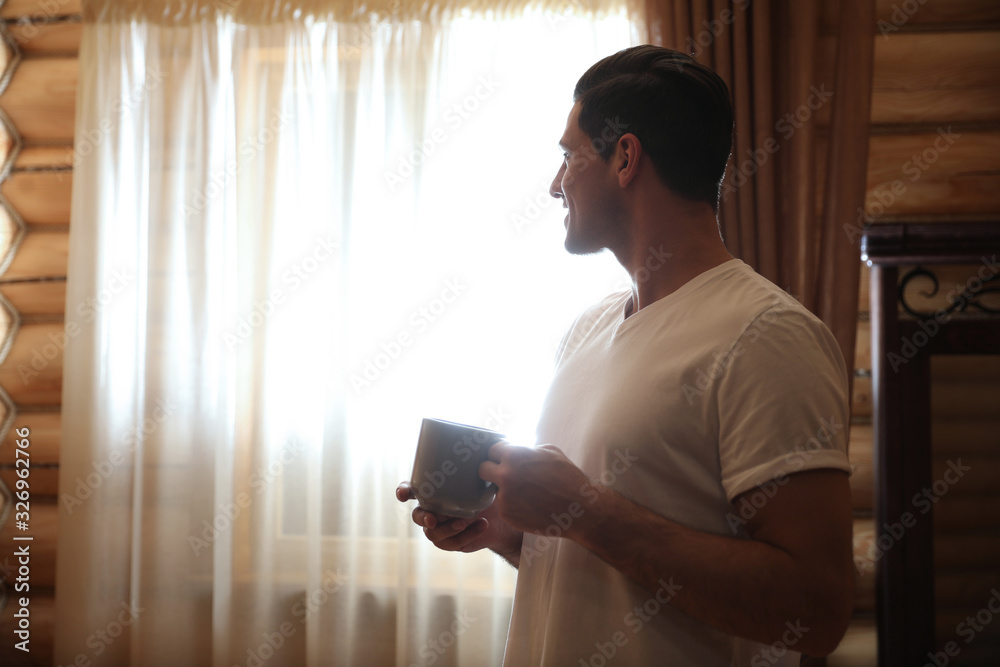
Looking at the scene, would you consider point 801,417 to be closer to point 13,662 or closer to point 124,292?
point 124,292

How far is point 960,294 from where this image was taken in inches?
70.0

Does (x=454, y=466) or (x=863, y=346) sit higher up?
(x=863, y=346)

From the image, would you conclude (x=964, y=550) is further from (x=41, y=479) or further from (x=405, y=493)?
(x=41, y=479)

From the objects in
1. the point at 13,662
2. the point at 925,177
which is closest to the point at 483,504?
the point at 925,177

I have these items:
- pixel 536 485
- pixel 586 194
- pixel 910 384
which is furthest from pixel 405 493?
pixel 910 384

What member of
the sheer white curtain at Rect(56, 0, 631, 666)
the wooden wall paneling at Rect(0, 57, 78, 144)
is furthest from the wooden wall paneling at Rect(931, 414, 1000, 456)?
the wooden wall paneling at Rect(0, 57, 78, 144)

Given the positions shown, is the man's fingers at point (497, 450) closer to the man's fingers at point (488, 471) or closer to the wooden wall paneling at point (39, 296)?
the man's fingers at point (488, 471)

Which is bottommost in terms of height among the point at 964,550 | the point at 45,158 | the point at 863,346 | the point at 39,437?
the point at 964,550

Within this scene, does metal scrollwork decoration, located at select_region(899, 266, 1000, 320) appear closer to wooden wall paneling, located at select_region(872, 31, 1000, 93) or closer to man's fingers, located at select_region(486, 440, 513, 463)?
wooden wall paneling, located at select_region(872, 31, 1000, 93)

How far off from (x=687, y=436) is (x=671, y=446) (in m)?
0.02

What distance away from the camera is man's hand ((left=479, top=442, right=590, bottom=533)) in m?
0.82

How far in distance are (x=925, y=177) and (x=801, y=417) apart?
1.58 metres

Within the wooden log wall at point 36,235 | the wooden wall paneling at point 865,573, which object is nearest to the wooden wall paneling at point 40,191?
the wooden log wall at point 36,235

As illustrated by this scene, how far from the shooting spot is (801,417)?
727mm
